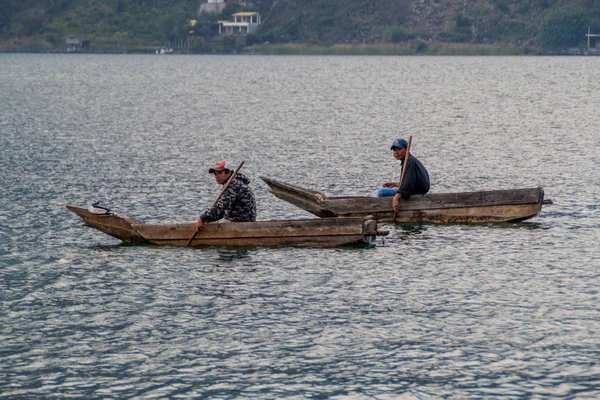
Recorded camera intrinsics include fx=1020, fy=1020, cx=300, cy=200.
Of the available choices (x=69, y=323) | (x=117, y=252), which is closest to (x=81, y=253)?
(x=117, y=252)

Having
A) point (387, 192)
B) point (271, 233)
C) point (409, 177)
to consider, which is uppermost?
point (409, 177)

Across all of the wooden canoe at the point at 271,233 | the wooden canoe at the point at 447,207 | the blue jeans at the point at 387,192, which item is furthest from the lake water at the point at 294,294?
the blue jeans at the point at 387,192

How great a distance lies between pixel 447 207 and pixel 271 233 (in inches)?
215

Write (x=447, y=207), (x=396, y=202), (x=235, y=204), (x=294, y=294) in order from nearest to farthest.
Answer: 1. (x=294, y=294)
2. (x=235, y=204)
3. (x=396, y=202)
4. (x=447, y=207)

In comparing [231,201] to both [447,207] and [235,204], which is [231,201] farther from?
[447,207]

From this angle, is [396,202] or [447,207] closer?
[396,202]

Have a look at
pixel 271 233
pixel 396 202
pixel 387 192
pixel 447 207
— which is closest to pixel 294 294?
pixel 271 233

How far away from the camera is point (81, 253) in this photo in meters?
23.5

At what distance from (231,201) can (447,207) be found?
6194 mm

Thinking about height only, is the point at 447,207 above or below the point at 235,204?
below

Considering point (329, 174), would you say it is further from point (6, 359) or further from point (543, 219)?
point (6, 359)

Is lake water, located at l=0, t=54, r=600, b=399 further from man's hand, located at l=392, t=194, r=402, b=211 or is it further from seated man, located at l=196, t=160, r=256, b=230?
seated man, located at l=196, t=160, r=256, b=230

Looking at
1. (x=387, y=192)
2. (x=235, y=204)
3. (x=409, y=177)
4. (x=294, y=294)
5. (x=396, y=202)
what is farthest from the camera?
(x=387, y=192)

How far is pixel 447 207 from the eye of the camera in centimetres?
2611
